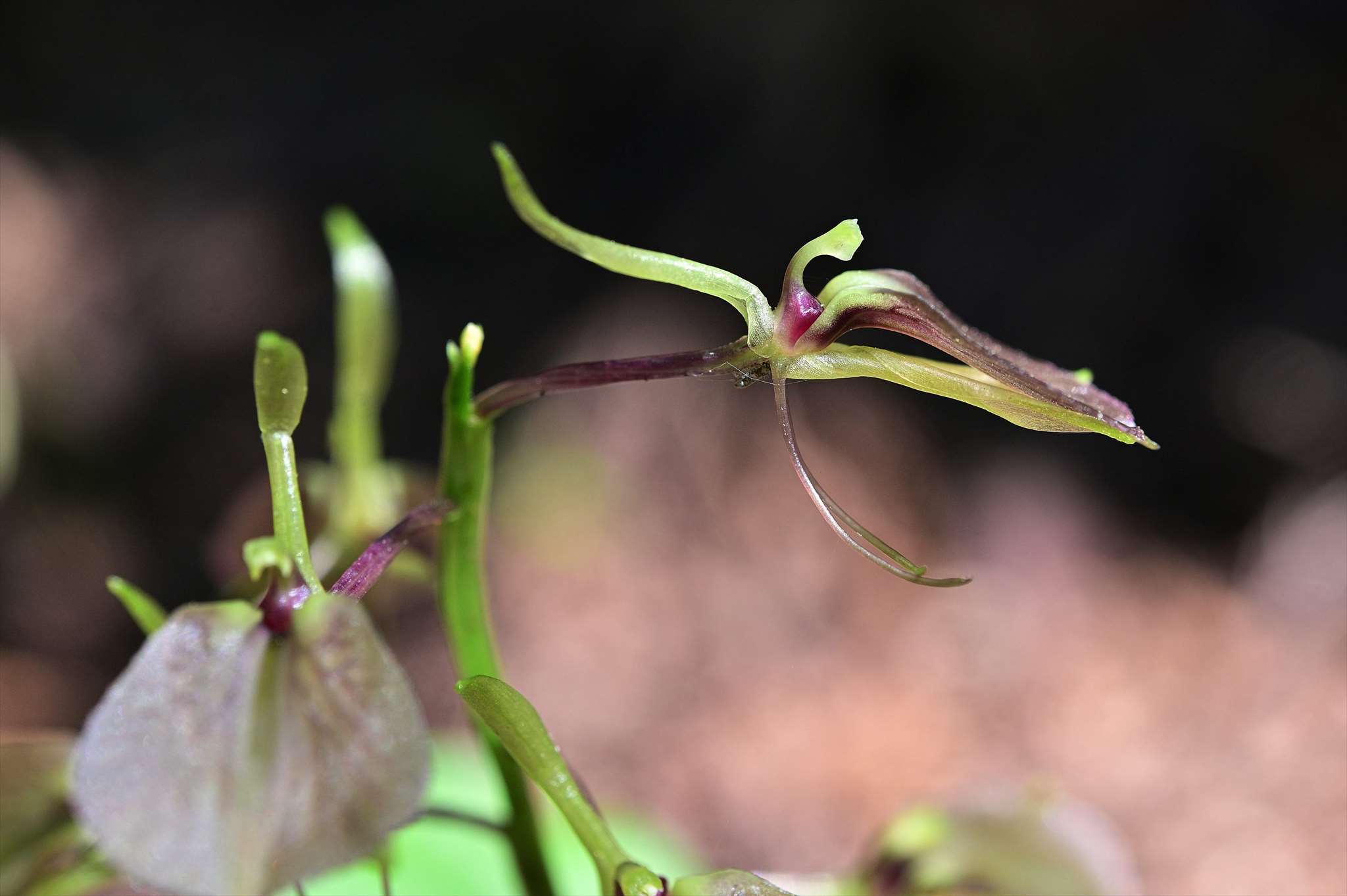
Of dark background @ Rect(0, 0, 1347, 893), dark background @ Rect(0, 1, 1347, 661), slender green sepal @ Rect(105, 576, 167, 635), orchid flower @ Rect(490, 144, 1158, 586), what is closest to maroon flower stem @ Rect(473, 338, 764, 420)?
orchid flower @ Rect(490, 144, 1158, 586)

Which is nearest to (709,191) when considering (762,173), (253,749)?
(762,173)

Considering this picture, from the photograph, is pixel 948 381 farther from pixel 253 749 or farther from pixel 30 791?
pixel 30 791

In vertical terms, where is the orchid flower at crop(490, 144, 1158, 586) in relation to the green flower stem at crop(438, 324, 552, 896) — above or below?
above

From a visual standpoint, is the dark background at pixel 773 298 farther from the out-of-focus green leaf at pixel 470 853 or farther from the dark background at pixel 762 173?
the out-of-focus green leaf at pixel 470 853

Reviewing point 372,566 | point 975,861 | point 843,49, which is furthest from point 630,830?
point 843,49

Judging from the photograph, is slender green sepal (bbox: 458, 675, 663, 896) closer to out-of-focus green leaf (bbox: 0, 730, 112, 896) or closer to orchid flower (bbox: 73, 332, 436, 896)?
orchid flower (bbox: 73, 332, 436, 896)
